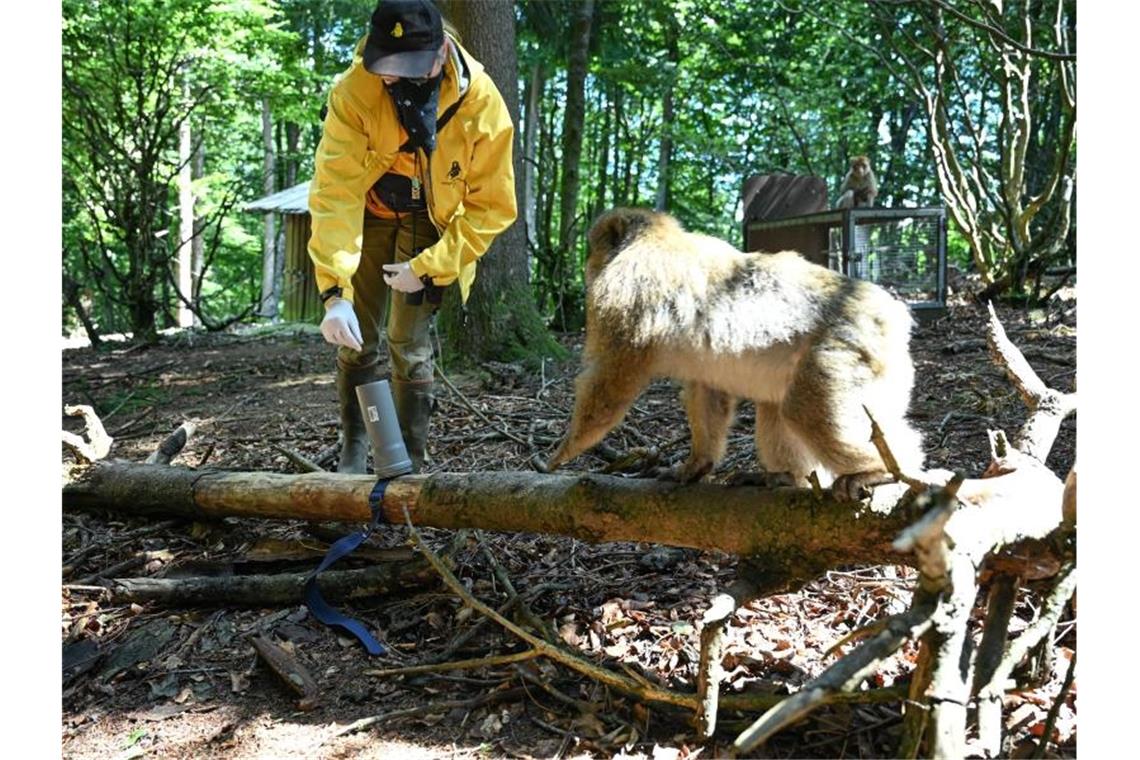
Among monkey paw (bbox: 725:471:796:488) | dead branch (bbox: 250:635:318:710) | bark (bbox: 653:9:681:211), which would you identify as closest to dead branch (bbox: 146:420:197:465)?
dead branch (bbox: 250:635:318:710)

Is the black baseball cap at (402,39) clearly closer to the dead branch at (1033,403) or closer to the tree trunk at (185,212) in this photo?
the dead branch at (1033,403)

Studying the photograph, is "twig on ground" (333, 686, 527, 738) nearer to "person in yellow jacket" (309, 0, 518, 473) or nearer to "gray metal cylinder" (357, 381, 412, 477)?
"gray metal cylinder" (357, 381, 412, 477)

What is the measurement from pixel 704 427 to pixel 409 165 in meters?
1.96

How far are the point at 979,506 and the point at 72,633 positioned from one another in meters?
3.65

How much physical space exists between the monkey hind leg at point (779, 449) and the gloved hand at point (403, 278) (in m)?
1.71

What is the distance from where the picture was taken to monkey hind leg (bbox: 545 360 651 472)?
11.8ft

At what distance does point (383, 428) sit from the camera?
4.06 m

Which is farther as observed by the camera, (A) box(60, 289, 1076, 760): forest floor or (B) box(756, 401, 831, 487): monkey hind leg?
(B) box(756, 401, 831, 487): monkey hind leg

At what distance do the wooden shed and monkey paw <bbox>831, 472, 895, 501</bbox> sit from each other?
17071 millimetres

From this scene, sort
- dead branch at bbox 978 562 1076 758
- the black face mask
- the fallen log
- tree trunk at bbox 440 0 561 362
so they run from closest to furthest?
dead branch at bbox 978 562 1076 758, the fallen log, the black face mask, tree trunk at bbox 440 0 561 362

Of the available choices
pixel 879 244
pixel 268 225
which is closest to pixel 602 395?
pixel 879 244

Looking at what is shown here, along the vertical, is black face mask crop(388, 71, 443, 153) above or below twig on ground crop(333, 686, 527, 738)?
above

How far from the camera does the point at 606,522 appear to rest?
11.4 ft

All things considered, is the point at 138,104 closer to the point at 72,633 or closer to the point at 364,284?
the point at 364,284
